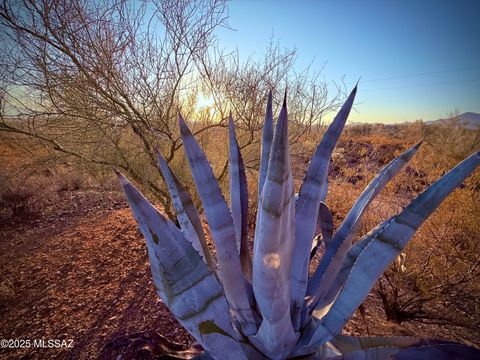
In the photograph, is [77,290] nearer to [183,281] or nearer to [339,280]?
[183,281]

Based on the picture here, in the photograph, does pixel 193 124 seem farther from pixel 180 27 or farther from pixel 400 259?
pixel 400 259

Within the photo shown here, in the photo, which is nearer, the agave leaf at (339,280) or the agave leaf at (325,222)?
the agave leaf at (339,280)

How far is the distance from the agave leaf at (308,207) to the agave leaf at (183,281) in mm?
410

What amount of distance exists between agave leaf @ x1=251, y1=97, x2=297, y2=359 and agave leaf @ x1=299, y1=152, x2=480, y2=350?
20 centimetres

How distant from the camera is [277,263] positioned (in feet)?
2.52

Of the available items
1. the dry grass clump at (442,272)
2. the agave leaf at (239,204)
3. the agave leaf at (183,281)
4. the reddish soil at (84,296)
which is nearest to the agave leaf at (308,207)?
the agave leaf at (239,204)

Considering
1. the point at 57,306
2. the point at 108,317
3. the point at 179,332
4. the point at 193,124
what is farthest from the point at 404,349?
the point at 193,124

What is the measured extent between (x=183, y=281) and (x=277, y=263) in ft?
0.98

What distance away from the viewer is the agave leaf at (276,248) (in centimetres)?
66

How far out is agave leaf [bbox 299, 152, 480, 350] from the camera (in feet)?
2.79

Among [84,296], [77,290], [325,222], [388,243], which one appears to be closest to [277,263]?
[388,243]

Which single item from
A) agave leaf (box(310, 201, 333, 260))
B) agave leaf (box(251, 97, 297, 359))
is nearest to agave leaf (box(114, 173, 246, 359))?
agave leaf (box(251, 97, 297, 359))

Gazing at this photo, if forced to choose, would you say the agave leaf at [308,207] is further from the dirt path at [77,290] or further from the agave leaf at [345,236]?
the dirt path at [77,290]

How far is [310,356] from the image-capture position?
1.00 metres
